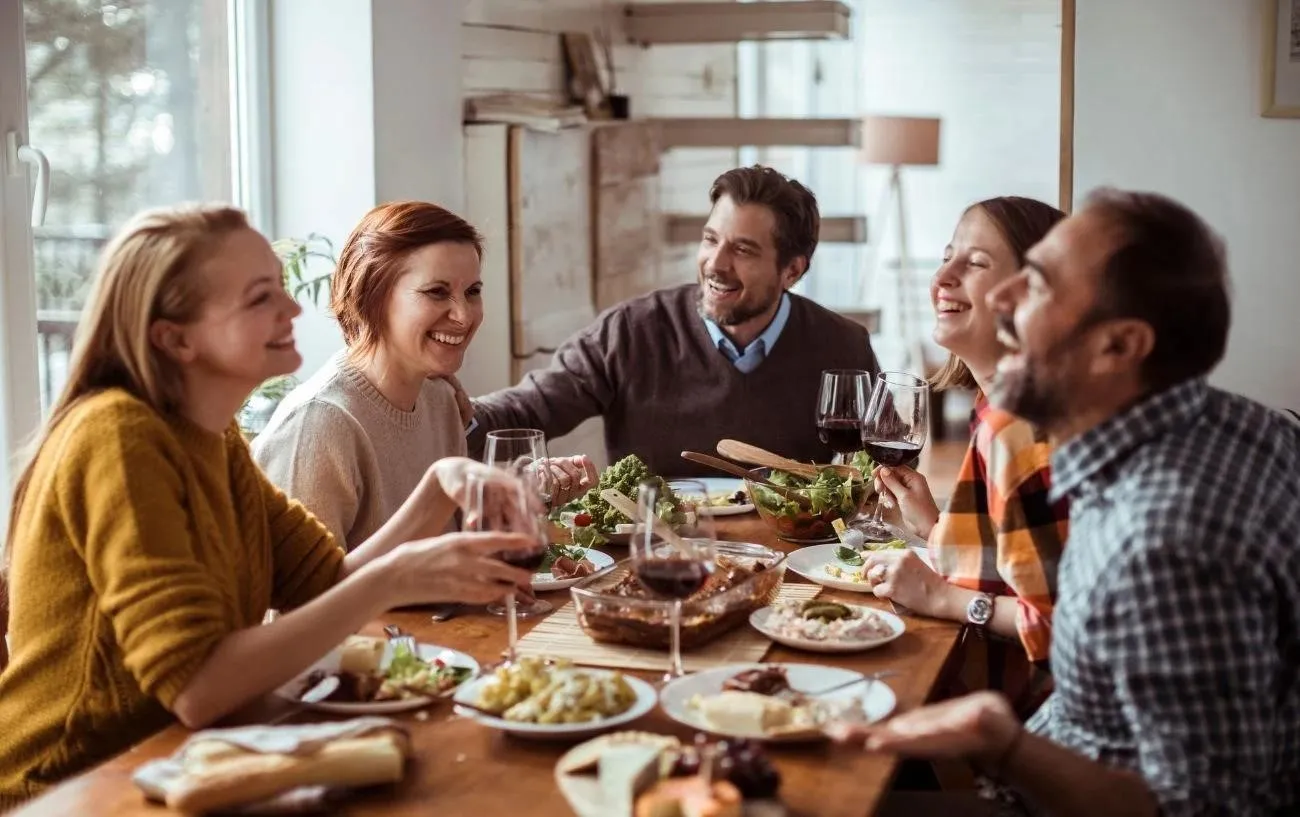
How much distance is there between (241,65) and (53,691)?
235 centimetres

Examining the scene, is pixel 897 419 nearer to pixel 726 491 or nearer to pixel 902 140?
pixel 726 491

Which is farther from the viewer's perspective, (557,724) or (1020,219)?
(1020,219)

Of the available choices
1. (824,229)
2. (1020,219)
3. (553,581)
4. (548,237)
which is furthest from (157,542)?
(824,229)

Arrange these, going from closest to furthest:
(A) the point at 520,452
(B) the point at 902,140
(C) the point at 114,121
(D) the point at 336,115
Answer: (A) the point at 520,452 → (C) the point at 114,121 → (D) the point at 336,115 → (B) the point at 902,140

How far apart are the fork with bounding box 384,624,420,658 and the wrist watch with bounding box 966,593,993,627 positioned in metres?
0.78

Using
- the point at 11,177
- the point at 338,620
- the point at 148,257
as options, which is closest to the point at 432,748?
the point at 338,620

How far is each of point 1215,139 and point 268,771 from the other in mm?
4069

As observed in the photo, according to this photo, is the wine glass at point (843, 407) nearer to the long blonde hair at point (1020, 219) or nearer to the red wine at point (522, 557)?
the long blonde hair at point (1020, 219)

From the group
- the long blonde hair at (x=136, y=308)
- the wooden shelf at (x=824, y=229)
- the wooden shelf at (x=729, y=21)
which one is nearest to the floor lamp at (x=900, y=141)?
the wooden shelf at (x=824, y=229)

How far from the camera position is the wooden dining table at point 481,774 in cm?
146

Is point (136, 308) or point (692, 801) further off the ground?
point (136, 308)

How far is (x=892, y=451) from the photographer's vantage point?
247cm

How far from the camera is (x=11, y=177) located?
3.01m

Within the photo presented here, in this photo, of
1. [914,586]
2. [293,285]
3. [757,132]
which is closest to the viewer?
[914,586]
